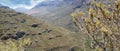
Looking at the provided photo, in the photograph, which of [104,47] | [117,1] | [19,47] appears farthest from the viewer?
[19,47]

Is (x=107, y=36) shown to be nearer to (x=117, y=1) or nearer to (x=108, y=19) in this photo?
(x=108, y=19)

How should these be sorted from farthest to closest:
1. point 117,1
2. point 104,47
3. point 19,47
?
point 19,47, point 104,47, point 117,1

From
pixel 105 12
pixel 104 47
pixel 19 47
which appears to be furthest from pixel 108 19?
pixel 19 47

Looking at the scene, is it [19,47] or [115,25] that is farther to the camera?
[19,47]

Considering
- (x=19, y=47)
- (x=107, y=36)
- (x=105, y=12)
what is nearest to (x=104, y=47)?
(x=107, y=36)

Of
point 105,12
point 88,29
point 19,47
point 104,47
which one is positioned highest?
point 105,12

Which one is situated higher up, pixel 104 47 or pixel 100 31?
pixel 100 31
